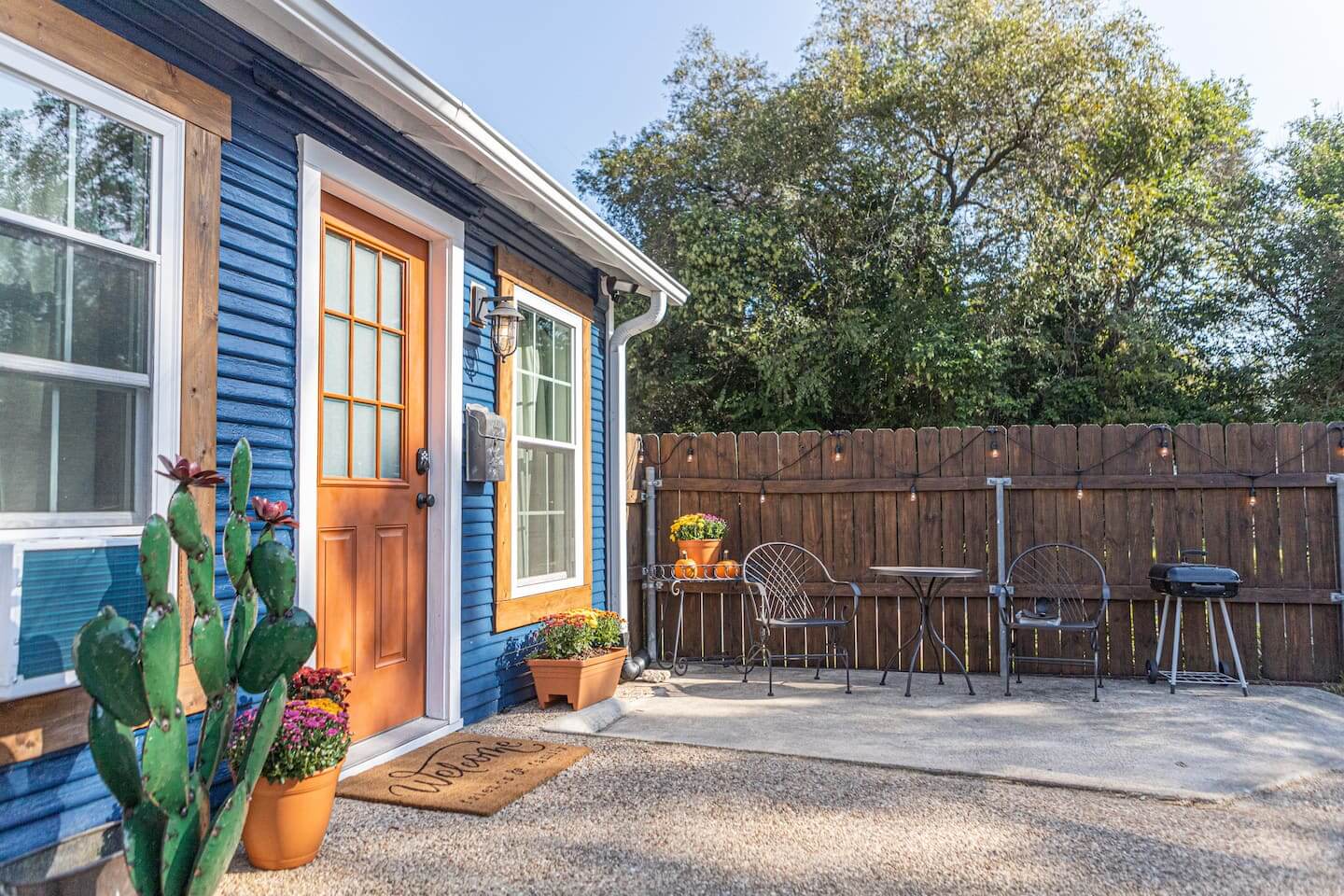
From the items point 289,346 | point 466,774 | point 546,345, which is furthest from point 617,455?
point 289,346

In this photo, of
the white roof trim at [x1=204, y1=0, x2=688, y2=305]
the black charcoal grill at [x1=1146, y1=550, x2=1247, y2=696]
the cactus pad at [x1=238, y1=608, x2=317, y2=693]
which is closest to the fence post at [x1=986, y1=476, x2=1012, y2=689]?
the black charcoal grill at [x1=1146, y1=550, x2=1247, y2=696]

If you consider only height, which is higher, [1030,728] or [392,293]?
[392,293]

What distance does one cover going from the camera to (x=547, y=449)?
15.1ft

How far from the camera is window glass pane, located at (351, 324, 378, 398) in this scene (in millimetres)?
3289

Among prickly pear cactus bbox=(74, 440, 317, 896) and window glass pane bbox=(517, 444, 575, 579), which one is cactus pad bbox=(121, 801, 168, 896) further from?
window glass pane bbox=(517, 444, 575, 579)

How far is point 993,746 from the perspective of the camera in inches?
140

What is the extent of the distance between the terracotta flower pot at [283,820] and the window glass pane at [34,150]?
154 centimetres

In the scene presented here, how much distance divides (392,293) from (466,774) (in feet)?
6.26

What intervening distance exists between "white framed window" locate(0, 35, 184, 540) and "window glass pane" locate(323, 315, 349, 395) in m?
0.76

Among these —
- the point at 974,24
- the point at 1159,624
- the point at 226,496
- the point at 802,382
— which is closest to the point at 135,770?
the point at 226,496

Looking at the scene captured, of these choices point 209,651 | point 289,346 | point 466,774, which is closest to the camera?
point 209,651

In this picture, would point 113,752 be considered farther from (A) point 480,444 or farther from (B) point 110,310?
(A) point 480,444

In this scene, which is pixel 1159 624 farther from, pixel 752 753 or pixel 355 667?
pixel 355 667

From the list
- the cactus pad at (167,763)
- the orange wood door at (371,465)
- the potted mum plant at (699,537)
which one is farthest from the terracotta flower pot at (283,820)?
the potted mum plant at (699,537)
